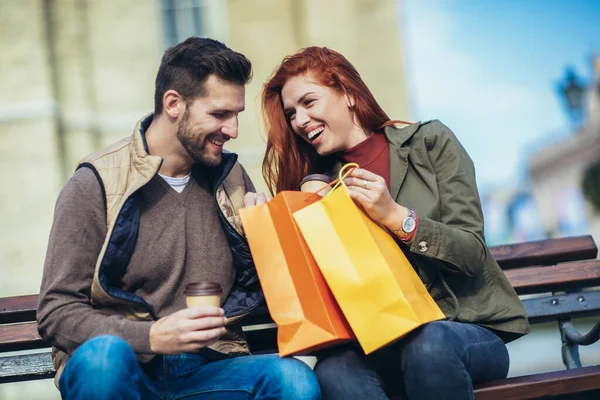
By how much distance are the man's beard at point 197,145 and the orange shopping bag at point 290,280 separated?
0.30m

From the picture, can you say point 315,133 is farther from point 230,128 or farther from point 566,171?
point 566,171

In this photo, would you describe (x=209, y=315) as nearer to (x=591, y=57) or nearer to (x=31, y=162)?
(x=31, y=162)

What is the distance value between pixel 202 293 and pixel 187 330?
132mm

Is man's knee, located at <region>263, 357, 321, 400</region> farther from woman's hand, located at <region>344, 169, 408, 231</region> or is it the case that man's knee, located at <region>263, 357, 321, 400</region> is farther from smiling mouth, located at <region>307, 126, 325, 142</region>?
smiling mouth, located at <region>307, 126, 325, 142</region>

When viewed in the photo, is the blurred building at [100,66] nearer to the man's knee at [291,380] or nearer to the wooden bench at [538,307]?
the wooden bench at [538,307]

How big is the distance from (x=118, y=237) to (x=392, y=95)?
9286mm

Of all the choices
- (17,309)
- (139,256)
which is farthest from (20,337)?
(139,256)

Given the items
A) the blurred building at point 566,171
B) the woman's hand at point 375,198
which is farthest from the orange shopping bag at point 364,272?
the blurred building at point 566,171

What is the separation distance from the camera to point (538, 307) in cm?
397

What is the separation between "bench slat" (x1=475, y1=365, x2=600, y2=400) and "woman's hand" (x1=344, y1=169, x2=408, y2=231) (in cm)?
71

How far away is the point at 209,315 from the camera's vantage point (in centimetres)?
266

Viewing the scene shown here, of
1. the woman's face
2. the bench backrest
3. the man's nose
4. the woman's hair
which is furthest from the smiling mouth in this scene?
the bench backrest

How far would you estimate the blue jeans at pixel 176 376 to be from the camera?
8.52ft

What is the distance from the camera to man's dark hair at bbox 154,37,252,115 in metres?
3.26
